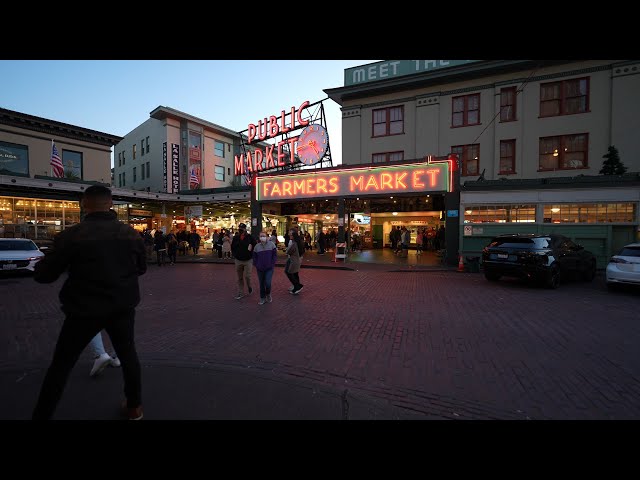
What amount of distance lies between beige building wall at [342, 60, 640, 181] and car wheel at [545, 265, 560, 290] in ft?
36.9

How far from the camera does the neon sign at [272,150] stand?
74.7 feet

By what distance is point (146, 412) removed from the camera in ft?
9.16

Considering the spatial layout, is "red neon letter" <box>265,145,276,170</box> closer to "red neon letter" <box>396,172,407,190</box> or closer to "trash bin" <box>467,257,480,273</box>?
"red neon letter" <box>396,172,407,190</box>

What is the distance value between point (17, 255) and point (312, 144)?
625 inches

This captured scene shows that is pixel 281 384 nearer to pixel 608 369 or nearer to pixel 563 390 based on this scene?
pixel 563 390

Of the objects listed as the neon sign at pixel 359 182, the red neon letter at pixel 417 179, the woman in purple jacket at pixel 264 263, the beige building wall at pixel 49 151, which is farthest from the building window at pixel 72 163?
the red neon letter at pixel 417 179

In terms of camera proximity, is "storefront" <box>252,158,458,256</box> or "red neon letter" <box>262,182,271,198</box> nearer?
"storefront" <box>252,158,458,256</box>

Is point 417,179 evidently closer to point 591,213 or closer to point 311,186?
point 311,186

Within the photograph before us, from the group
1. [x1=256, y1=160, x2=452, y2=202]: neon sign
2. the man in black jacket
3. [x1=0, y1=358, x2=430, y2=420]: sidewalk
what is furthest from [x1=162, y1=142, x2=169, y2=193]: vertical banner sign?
the man in black jacket

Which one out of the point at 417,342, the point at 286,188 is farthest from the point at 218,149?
the point at 417,342

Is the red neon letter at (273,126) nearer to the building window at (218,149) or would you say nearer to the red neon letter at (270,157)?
the red neon letter at (270,157)

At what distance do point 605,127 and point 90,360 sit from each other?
24367 mm

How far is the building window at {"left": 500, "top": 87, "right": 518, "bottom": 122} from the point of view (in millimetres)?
19047
